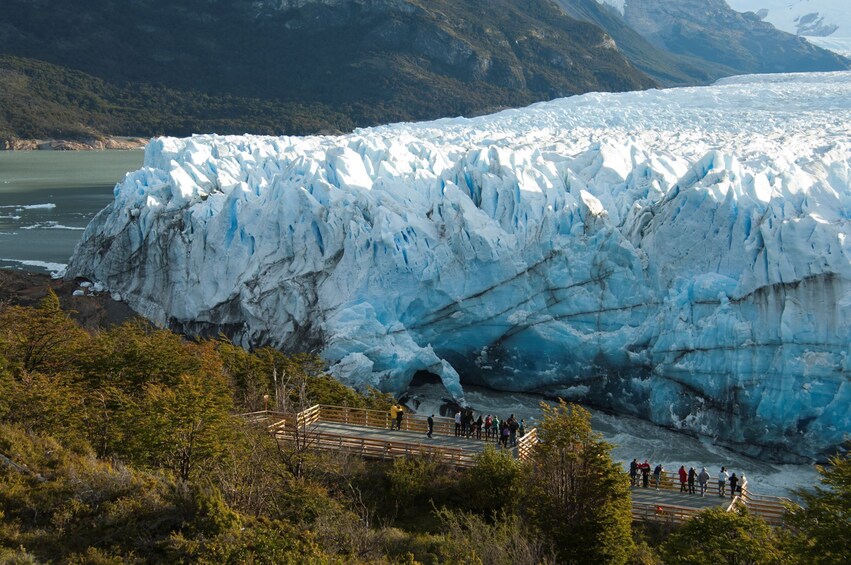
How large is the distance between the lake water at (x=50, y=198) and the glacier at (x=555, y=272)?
1110 cm

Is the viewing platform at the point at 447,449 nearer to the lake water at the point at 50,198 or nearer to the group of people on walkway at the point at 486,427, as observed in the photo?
the group of people on walkway at the point at 486,427

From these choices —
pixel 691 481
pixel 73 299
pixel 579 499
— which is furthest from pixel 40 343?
pixel 73 299

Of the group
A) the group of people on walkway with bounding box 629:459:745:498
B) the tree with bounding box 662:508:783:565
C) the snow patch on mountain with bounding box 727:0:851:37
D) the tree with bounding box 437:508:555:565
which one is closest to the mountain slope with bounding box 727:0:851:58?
the snow patch on mountain with bounding box 727:0:851:37

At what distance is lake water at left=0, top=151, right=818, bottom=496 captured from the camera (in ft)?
53.0

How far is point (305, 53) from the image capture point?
86188mm

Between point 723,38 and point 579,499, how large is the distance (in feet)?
382

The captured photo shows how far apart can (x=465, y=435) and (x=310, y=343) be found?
6.29 m

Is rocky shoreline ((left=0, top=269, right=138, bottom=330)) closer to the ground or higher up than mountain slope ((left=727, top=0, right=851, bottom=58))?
closer to the ground

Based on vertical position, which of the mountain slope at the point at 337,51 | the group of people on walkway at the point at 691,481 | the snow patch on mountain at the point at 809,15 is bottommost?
the group of people on walkway at the point at 691,481

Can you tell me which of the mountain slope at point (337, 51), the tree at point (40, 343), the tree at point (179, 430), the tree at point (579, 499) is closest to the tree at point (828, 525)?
the tree at point (579, 499)

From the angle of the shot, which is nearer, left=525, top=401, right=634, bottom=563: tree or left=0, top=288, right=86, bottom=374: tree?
left=525, top=401, right=634, bottom=563: tree

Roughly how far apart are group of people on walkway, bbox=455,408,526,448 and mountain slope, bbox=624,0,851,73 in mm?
72667

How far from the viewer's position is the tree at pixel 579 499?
31.3 feet

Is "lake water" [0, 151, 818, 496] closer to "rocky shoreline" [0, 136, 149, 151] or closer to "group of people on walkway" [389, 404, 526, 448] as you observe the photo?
"rocky shoreline" [0, 136, 149, 151]
